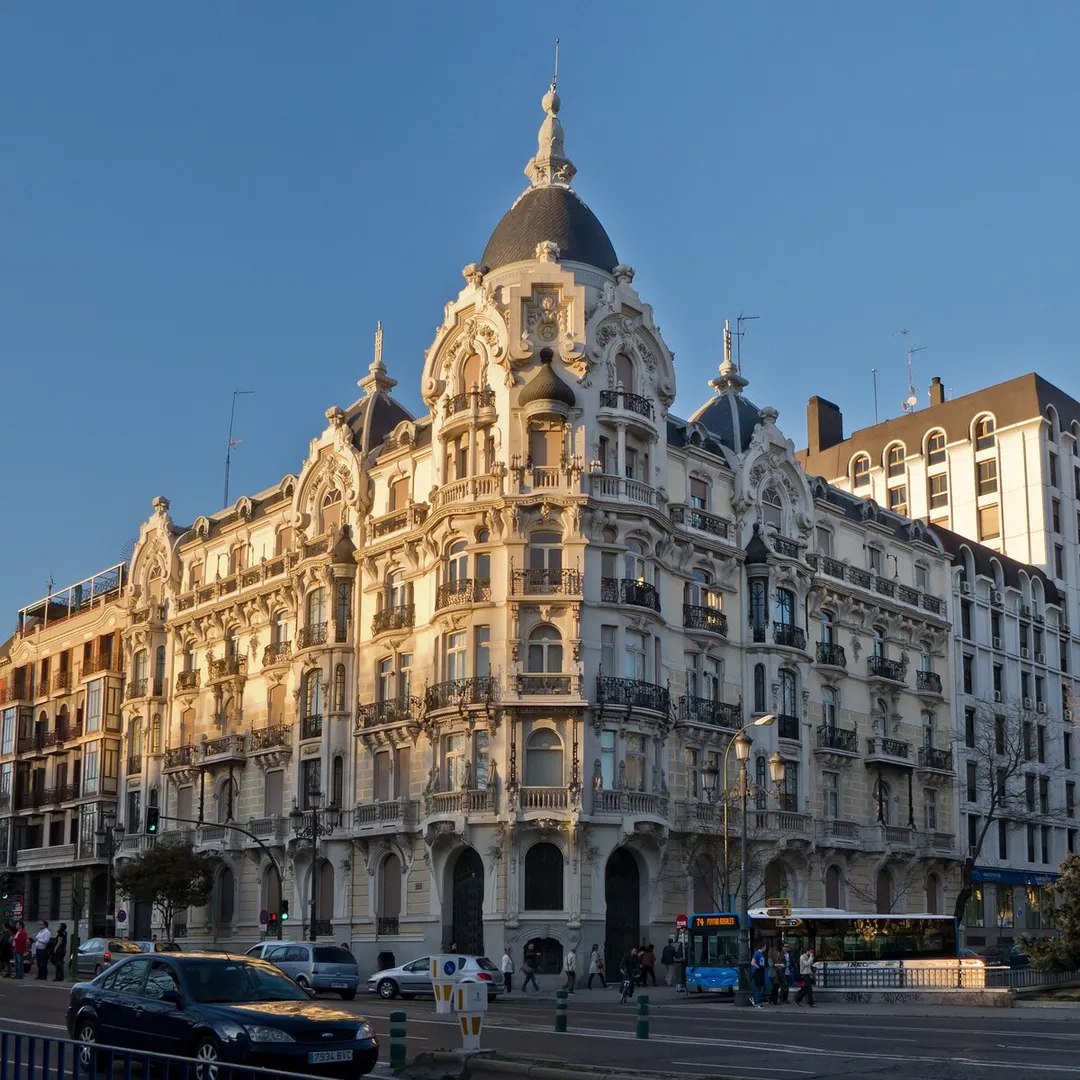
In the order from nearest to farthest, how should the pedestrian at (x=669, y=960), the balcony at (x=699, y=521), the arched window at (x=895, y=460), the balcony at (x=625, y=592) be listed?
the pedestrian at (x=669, y=960), the balcony at (x=625, y=592), the balcony at (x=699, y=521), the arched window at (x=895, y=460)

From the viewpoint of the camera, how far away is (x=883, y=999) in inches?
1555

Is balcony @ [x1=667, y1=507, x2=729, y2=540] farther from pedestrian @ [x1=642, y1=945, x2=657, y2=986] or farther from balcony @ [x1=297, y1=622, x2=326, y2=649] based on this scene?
pedestrian @ [x1=642, y1=945, x2=657, y2=986]

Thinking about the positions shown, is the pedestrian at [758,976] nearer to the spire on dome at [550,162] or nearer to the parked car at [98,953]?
the parked car at [98,953]

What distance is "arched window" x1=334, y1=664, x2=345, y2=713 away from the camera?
59.2m

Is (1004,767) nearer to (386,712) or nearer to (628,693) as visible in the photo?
(628,693)

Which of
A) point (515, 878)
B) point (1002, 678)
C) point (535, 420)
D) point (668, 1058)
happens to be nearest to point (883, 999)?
point (515, 878)

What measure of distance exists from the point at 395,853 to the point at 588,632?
36.3 ft

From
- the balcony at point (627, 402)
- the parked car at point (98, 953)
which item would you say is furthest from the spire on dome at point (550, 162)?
the parked car at point (98, 953)

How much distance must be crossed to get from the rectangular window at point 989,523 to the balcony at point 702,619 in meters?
32.5

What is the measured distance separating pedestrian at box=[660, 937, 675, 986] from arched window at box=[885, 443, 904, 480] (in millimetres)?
45172

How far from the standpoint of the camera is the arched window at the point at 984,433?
8569 centimetres

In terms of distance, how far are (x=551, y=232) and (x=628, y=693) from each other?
17753 millimetres

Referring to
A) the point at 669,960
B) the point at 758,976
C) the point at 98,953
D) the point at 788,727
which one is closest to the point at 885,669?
the point at 788,727

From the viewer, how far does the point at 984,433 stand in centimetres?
8638
